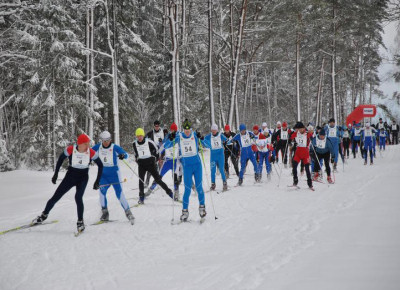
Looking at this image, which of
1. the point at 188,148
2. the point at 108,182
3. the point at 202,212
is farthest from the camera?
the point at 108,182

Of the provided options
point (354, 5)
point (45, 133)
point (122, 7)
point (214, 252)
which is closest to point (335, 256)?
point (214, 252)

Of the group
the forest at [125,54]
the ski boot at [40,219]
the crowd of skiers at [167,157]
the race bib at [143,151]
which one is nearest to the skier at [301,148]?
the crowd of skiers at [167,157]

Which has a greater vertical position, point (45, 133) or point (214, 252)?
point (45, 133)

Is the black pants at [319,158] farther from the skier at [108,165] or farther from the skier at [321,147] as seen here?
the skier at [108,165]

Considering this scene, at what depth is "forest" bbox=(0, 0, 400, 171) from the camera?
524 inches

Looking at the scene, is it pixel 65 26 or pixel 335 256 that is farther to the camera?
pixel 65 26

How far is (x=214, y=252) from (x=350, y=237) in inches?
83.0

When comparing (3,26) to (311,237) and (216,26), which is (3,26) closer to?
(216,26)

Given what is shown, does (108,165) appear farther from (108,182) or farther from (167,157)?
(167,157)

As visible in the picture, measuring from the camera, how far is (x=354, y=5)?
21.5 m

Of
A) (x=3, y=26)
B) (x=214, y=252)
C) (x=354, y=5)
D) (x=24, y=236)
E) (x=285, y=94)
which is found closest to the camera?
(x=214, y=252)

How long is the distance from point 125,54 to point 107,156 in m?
13.2

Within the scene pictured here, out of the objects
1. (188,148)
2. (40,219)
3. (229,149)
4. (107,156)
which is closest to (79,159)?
(107,156)

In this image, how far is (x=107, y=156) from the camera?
659 centimetres
